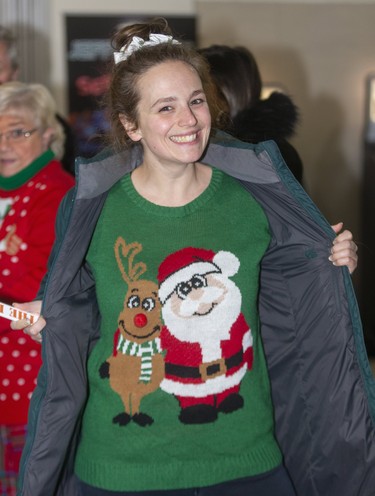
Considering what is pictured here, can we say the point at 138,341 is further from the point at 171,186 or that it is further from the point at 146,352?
the point at 171,186

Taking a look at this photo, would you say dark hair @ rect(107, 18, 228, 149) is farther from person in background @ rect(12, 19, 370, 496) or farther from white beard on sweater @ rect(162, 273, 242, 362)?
white beard on sweater @ rect(162, 273, 242, 362)

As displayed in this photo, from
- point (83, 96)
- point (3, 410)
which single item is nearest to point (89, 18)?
point (83, 96)

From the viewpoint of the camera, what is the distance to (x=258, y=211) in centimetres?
217

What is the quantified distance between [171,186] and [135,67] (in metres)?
0.29

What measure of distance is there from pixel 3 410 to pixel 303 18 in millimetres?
4722

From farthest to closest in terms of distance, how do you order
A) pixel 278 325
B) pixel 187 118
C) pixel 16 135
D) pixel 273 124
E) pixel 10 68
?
pixel 10 68 → pixel 16 135 → pixel 273 124 → pixel 278 325 → pixel 187 118

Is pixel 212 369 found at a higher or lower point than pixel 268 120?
lower

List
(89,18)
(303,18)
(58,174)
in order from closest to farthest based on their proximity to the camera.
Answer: (58,174) < (89,18) < (303,18)

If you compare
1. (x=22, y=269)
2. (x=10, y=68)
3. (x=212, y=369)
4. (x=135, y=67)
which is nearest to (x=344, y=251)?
(x=212, y=369)

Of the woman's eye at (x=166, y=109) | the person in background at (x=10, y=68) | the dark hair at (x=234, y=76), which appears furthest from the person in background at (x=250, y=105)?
the person in background at (x=10, y=68)

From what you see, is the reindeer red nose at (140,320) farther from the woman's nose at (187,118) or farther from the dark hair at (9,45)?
the dark hair at (9,45)

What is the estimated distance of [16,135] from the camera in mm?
2934

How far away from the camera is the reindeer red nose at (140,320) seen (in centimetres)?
206

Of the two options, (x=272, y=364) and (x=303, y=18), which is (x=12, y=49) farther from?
(x=303, y=18)
